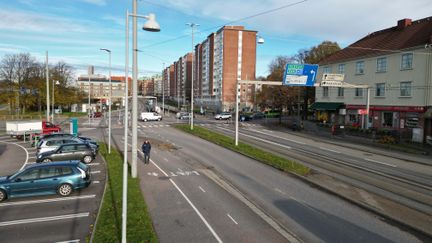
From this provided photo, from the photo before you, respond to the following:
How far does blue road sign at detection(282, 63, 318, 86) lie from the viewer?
24469 millimetres

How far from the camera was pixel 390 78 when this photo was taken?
112ft

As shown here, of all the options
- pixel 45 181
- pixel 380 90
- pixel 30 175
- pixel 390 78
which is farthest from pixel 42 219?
pixel 380 90

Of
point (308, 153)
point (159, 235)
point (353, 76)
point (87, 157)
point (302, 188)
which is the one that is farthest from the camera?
point (353, 76)

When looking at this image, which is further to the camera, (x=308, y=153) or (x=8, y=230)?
(x=308, y=153)

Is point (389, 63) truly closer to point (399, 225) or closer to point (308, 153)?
point (308, 153)

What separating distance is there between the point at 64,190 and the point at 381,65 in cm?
3497

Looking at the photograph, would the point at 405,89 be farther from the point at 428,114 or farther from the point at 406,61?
the point at 428,114

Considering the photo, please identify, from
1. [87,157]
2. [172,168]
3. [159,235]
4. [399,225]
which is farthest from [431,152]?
[87,157]

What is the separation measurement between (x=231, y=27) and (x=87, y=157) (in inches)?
3182

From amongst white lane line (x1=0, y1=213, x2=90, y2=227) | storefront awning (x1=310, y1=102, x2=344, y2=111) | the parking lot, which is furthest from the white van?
white lane line (x1=0, y1=213, x2=90, y2=227)

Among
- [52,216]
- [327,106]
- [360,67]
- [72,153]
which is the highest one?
[360,67]

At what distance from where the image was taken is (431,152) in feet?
80.9

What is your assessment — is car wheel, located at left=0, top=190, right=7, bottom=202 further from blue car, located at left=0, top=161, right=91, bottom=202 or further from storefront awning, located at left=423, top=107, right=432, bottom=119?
storefront awning, located at left=423, top=107, right=432, bottom=119

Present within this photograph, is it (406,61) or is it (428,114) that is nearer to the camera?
(428,114)
